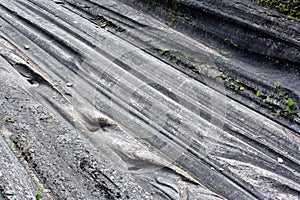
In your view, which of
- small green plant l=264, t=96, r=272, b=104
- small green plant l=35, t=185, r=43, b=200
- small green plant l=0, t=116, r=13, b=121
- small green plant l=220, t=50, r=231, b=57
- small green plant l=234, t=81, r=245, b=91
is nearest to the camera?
small green plant l=35, t=185, r=43, b=200

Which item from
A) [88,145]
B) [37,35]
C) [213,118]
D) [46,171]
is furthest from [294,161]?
[37,35]

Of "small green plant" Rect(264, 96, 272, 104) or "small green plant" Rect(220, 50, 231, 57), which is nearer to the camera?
"small green plant" Rect(264, 96, 272, 104)

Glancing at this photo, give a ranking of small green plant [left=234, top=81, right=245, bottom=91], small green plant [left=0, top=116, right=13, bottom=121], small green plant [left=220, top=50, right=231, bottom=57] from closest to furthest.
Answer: small green plant [left=0, top=116, right=13, bottom=121] → small green plant [left=234, top=81, right=245, bottom=91] → small green plant [left=220, top=50, right=231, bottom=57]

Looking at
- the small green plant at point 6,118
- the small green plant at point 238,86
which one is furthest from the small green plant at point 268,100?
the small green plant at point 6,118

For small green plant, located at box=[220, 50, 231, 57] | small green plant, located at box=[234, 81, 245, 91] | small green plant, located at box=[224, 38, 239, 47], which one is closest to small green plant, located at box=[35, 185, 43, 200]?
small green plant, located at box=[234, 81, 245, 91]

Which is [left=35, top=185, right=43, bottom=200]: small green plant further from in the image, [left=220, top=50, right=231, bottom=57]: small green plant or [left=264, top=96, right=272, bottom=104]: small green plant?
[left=220, top=50, right=231, bottom=57]: small green plant

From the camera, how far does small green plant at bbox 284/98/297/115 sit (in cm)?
357

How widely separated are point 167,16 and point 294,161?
2520 mm

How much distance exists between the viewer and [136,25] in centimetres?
479

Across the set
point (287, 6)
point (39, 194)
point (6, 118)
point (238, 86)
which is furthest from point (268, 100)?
point (6, 118)

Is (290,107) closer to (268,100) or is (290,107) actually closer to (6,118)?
(268,100)

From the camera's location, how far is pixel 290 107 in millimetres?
3600

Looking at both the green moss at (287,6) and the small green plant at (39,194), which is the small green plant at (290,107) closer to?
the green moss at (287,6)

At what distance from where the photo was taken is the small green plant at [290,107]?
11.7 ft
